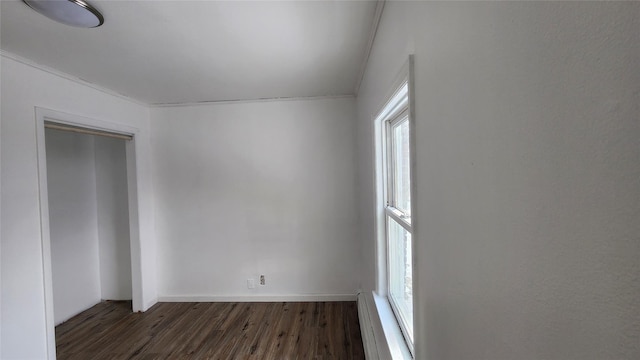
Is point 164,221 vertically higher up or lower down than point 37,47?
lower down

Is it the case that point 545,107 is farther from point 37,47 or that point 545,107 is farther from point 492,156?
point 37,47

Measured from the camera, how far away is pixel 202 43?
157cm

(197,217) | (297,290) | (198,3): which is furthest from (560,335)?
(197,217)

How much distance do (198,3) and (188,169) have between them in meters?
2.04

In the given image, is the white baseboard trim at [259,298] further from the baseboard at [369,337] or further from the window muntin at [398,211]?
the window muntin at [398,211]

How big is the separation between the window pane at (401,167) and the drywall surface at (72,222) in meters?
3.36

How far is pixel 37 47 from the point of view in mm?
1558

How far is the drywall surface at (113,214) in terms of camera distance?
2.97 metres

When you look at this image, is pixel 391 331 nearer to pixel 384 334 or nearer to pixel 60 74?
pixel 384 334

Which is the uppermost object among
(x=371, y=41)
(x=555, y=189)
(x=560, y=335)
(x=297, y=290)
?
(x=371, y=41)

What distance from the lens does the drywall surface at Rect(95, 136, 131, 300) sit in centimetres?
297

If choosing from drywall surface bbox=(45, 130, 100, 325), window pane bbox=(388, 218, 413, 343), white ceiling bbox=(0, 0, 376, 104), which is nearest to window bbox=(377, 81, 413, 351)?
window pane bbox=(388, 218, 413, 343)

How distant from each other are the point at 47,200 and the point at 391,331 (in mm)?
2430

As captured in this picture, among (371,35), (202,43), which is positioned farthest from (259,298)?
(371,35)
